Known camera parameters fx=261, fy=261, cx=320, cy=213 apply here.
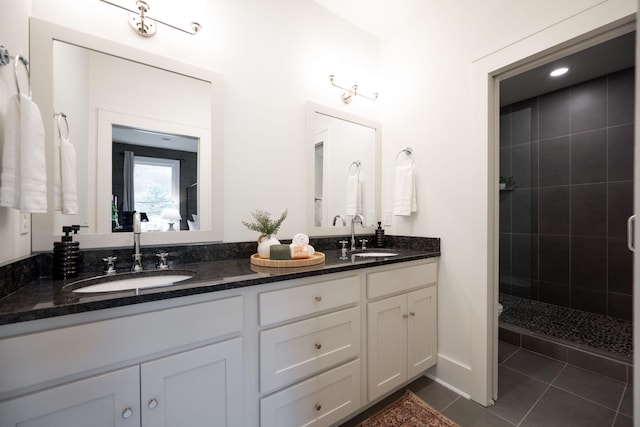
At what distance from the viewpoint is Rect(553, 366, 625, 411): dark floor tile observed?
1.58m

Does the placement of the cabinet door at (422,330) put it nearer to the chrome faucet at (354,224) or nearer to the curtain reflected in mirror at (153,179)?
the chrome faucet at (354,224)

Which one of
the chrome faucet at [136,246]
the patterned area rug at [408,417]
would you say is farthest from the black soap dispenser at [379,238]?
the chrome faucet at [136,246]

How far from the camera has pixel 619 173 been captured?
242 cm

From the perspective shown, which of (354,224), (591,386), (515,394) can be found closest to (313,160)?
(354,224)

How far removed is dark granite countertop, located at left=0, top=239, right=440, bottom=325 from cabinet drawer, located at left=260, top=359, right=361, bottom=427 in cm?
52

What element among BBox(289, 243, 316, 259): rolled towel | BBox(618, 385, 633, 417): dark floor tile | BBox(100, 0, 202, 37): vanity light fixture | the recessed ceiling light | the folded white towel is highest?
the recessed ceiling light

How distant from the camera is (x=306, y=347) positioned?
124cm

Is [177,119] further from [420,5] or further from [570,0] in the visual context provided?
[570,0]

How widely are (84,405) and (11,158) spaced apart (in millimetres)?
785

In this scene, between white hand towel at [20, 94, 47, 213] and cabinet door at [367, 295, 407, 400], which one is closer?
white hand towel at [20, 94, 47, 213]

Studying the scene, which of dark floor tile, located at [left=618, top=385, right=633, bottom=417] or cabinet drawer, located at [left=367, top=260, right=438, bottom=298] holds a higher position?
cabinet drawer, located at [left=367, top=260, right=438, bottom=298]

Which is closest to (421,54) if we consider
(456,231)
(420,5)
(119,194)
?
(420,5)

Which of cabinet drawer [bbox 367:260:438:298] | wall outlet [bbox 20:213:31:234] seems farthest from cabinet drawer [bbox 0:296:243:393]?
cabinet drawer [bbox 367:260:438:298]

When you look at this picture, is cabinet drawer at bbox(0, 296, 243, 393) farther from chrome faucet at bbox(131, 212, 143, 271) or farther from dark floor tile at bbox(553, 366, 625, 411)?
dark floor tile at bbox(553, 366, 625, 411)
